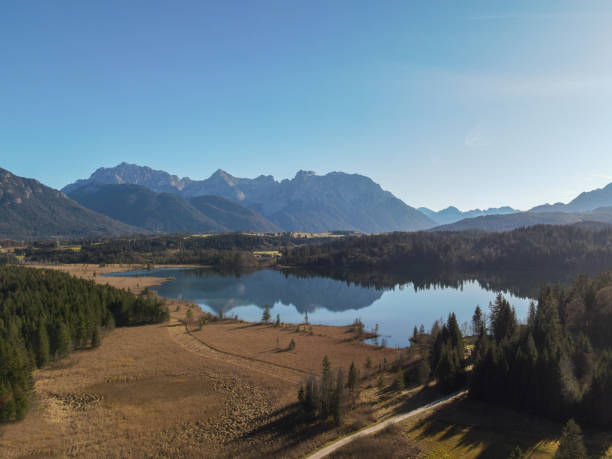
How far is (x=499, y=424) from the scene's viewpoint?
25.6m

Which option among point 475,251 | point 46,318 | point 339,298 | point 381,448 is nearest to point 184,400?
point 381,448

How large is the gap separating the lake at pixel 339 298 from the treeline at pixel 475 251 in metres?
28.5

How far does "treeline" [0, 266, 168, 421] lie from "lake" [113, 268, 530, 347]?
2174 centimetres

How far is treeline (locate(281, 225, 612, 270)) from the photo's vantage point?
13150 centimetres

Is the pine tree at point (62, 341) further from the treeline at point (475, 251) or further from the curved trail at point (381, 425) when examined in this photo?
the treeline at point (475, 251)

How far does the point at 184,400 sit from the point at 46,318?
23463 mm

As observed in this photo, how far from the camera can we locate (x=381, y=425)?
25.7 meters

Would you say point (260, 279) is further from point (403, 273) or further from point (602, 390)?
point (602, 390)

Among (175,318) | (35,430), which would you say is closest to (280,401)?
(35,430)

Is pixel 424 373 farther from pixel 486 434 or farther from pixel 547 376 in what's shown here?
pixel 547 376

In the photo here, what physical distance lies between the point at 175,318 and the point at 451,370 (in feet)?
155

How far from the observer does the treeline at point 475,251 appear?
13150cm

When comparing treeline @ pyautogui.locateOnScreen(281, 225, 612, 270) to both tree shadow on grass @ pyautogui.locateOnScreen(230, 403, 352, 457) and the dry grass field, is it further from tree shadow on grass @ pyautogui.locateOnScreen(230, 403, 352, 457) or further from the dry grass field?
tree shadow on grass @ pyautogui.locateOnScreen(230, 403, 352, 457)

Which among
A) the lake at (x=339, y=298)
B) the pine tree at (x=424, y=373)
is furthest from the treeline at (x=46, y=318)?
the pine tree at (x=424, y=373)
